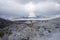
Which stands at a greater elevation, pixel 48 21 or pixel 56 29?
pixel 48 21

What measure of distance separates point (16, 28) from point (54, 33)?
130cm

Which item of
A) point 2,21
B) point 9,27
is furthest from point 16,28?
point 2,21

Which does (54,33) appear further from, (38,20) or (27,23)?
(27,23)

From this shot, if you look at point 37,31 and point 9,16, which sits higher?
point 9,16

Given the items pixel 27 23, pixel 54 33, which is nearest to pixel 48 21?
pixel 54 33

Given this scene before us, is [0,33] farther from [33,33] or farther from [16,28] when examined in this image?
[33,33]

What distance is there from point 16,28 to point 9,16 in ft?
1.53

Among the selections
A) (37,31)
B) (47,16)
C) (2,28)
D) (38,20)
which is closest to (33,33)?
(37,31)

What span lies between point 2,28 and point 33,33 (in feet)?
3.48

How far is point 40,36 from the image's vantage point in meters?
4.21

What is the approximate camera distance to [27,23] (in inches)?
165

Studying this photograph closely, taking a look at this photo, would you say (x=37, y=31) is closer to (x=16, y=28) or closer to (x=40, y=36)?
(x=40, y=36)

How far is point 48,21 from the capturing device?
4.34 m

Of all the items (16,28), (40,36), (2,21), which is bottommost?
(40,36)
